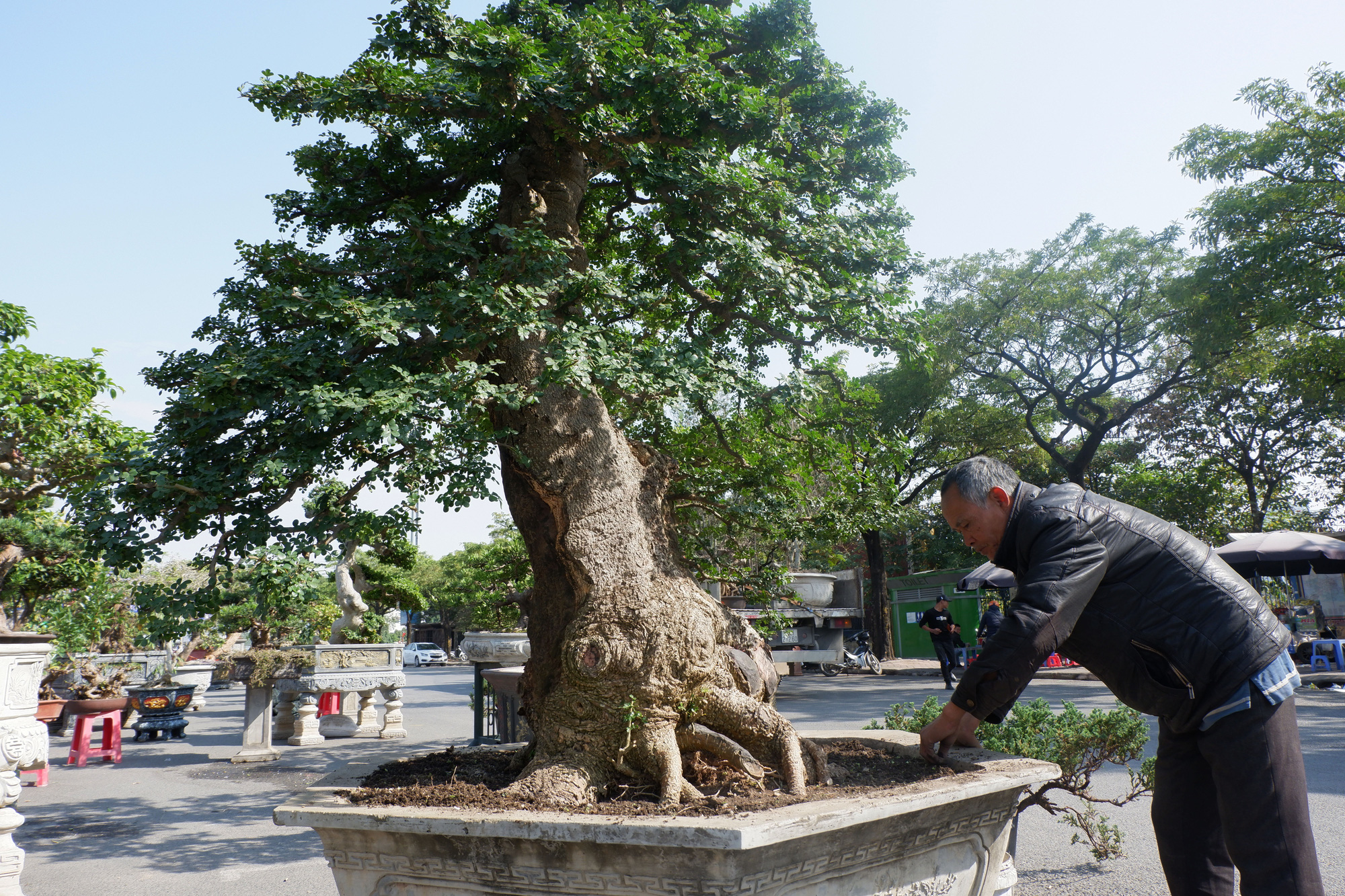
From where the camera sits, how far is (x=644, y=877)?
200cm

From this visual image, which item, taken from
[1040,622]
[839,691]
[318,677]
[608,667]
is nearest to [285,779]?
[318,677]

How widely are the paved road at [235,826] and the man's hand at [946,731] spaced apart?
1660mm

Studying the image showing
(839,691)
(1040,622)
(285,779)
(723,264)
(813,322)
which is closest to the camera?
(1040,622)

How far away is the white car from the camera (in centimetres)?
3841

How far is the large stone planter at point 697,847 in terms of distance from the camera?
76.5 inches

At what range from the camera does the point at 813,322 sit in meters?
4.11

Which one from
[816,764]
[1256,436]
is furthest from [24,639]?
[1256,436]

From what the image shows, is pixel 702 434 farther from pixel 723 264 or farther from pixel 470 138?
pixel 470 138

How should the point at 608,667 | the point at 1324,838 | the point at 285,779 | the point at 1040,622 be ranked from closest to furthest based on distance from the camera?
1. the point at 1040,622
2. the point at 608,667
3. the point at 1324,838
4. the point at 285,779

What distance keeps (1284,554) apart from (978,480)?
1268 cm

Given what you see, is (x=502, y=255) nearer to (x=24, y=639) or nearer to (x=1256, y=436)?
(x=24, y=639)

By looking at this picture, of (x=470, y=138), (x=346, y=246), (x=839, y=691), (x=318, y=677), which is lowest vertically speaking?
(x=839, y=691)

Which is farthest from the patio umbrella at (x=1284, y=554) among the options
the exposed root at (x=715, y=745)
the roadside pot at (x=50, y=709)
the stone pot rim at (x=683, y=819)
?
the roadside pot at (x=50, y=709)

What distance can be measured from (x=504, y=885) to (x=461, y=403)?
1.71 m
